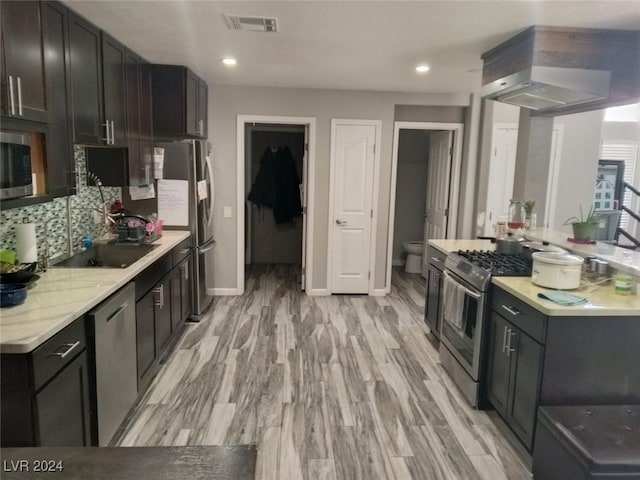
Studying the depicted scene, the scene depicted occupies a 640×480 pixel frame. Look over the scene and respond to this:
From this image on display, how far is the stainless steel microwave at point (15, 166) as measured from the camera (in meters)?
1.86

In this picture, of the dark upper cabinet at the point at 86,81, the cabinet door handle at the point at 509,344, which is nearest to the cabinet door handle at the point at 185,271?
the dark upper cabinet at the point at 86,81

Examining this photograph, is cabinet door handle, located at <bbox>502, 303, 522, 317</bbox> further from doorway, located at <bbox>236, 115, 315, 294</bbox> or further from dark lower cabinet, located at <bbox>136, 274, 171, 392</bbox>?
doorway, located at <bbox>236, 115, 315, 294</bbox>

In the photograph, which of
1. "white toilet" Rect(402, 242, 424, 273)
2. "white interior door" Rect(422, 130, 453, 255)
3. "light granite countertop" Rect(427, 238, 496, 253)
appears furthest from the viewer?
"white toilet" Rect(402, 242, 424, 273)

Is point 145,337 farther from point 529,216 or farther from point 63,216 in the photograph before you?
point 529,216

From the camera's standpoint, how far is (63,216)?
3086mm

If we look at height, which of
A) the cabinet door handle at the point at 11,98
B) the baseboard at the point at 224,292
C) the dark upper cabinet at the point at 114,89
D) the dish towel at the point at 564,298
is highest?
the dark upper cabinet at the point at 114,89

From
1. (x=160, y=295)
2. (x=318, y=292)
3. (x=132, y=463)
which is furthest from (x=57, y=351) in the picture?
(x=318, y=292)

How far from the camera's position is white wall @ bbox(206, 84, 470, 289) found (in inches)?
203

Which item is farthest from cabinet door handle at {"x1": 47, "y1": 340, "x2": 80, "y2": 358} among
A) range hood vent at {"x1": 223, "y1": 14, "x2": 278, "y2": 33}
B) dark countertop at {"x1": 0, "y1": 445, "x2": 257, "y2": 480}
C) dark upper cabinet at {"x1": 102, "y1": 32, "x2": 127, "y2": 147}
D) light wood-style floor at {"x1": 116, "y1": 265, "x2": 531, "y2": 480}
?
range hood vent at {"x1": 223, "y1": 14, "x2": 278, "y2": 33}

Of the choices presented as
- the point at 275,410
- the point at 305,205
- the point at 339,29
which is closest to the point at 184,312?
the point at 275,410

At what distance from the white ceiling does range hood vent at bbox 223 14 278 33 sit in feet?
0.21

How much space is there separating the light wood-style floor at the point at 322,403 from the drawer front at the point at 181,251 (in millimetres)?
758

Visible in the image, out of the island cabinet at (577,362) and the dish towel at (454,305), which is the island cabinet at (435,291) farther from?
the island cabinet at (577,362)

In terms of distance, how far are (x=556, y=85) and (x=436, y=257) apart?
1.75m
